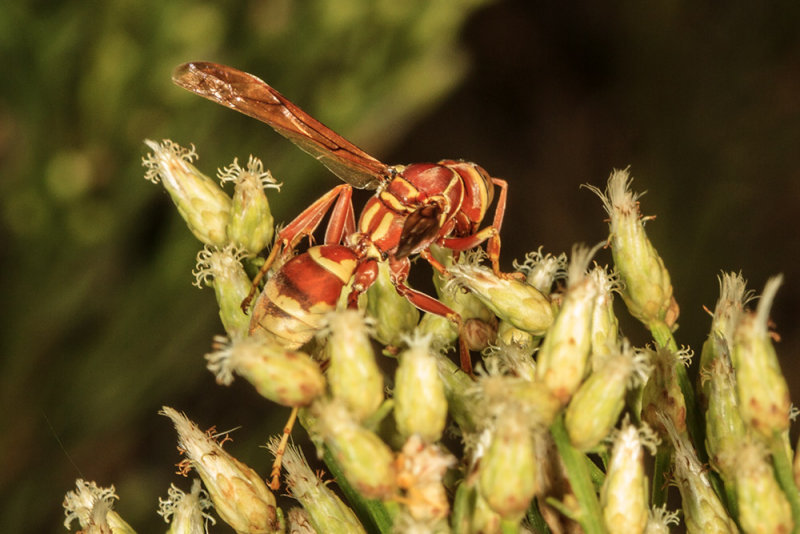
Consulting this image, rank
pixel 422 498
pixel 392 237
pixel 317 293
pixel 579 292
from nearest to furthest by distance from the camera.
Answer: pixel 422 498 → pixel 579 292 → pixel 317 293 → pixel 392 237

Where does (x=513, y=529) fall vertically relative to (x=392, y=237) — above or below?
below

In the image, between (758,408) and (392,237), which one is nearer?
(758,408)

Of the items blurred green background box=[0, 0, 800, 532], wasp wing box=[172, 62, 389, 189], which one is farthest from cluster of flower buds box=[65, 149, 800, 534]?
blurred green background box=[0, 0, 800, 532]

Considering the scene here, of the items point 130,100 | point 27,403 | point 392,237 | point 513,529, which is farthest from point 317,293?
point 27,403

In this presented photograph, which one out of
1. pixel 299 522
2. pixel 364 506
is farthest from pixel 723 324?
pixel 299 522

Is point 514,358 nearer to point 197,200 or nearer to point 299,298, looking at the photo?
point 299,298

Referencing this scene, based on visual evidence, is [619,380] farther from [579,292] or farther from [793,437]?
[793,437]
